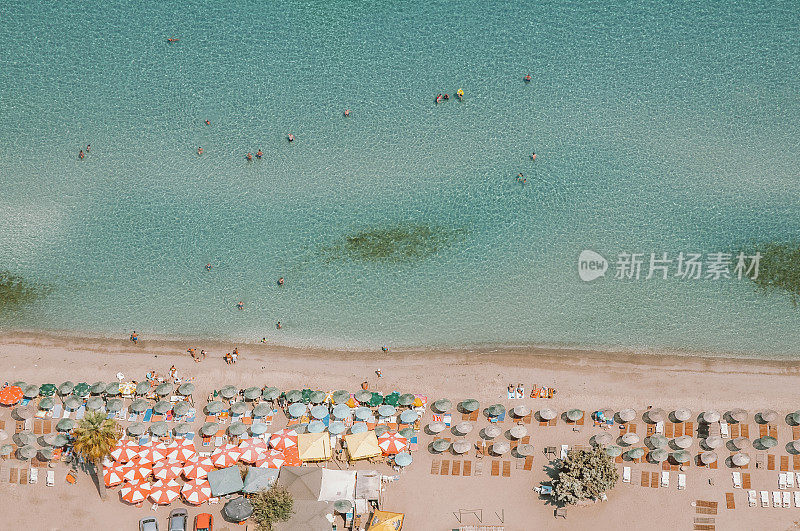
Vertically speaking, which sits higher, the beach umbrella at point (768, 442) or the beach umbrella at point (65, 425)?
the beach umbrella at point (768, 442)

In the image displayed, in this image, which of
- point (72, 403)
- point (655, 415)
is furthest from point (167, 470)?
point (655, 415)

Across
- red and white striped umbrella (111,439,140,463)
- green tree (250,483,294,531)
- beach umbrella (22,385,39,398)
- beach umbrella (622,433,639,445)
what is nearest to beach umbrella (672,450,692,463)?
beach umbrella (622,433,639,445)

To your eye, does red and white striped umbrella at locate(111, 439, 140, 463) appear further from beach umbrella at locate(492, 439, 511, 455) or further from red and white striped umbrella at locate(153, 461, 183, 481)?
beach umbrella at locate(492, 439, 511, 455)

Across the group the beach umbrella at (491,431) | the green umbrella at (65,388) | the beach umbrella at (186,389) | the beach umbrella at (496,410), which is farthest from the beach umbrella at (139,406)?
the beach umbrella at (496,410)

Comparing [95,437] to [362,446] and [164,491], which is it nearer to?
[164,491]

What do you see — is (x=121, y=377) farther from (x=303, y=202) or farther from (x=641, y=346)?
(x=641, y=346)

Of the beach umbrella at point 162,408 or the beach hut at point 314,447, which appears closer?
the beach hut at point 314,447

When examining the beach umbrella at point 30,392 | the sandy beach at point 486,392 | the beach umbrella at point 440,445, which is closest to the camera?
the sandy beach at point 486,392

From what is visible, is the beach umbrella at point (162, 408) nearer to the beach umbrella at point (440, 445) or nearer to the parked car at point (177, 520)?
the parked car at point (177, 520)
